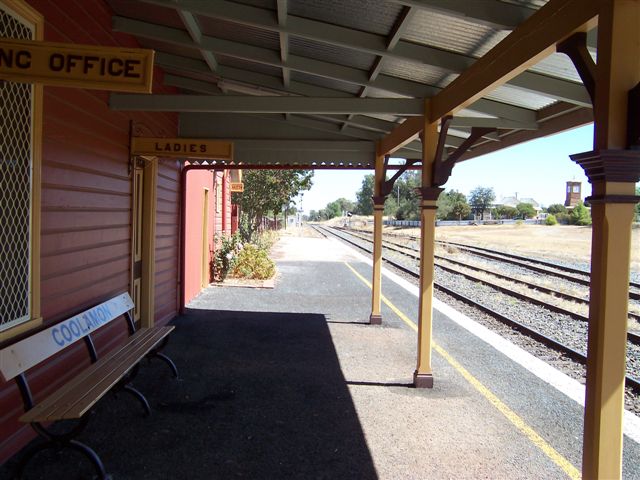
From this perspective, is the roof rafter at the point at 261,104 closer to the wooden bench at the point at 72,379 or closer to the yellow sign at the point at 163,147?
the yellow sign at the point at 163,147

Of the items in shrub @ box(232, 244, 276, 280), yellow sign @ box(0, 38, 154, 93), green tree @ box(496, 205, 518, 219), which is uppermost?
green tree @ box(496, 205, 518, 219)

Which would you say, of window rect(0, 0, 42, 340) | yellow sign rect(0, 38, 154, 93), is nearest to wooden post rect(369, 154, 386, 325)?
window rect(0, 0, 42, 340)

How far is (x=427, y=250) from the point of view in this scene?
566 centimetres

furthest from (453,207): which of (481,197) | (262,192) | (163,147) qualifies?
(163,147)

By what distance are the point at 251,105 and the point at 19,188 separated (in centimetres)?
240

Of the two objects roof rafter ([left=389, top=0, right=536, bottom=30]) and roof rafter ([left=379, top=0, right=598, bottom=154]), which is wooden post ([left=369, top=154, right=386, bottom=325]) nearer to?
roof rafter ([left=379, top=0, right=598, bottom=154])

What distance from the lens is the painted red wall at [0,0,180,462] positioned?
13.3ft

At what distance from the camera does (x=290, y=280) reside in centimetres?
1437

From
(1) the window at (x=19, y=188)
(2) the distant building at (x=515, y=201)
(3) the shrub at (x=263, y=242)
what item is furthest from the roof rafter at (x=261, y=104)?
(2) the distant building at (x=515, y=201)

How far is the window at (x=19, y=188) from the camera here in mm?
3496

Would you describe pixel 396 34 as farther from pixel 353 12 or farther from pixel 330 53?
pixel 330 53

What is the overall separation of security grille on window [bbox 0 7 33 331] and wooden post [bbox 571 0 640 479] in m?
3.57

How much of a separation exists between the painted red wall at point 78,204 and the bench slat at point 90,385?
0.45 metres

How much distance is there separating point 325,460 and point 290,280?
10.6 metres
